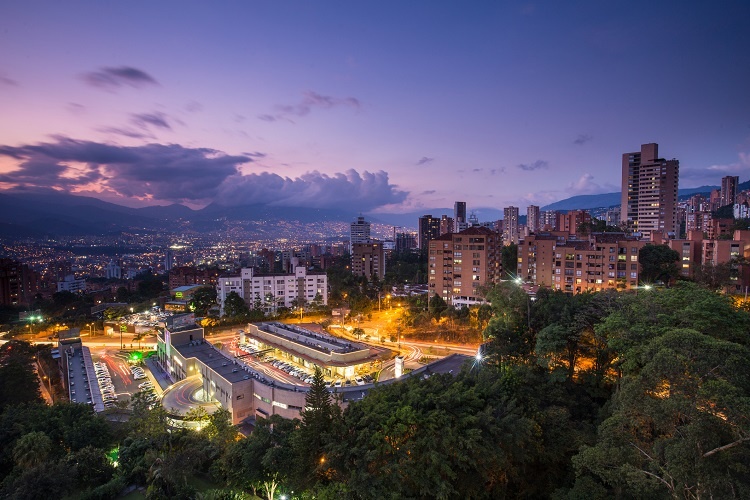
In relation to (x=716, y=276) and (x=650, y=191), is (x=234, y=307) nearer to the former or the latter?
(x=716, y=276)

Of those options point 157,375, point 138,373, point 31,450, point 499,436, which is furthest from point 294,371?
point 499,436

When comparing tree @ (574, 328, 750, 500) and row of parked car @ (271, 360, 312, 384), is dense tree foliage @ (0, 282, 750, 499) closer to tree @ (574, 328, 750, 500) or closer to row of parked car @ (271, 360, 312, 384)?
tree @ (574, 328, 750, 500)

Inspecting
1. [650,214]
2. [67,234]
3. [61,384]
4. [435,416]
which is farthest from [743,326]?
[67,234]

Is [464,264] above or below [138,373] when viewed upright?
above

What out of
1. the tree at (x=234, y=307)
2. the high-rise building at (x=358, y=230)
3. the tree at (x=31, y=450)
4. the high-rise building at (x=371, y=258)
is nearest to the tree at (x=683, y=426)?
the tree at (x=31, y=450)

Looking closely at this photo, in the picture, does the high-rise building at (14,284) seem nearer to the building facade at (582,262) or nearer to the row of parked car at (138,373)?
the row of parked car at (138,373)

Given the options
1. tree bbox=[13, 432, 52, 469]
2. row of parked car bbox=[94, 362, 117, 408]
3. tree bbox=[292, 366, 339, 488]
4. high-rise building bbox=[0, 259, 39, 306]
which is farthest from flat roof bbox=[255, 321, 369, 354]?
high-rise building bbox=[0, 259, 39, 306]

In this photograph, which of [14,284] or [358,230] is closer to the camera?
[14,284]
